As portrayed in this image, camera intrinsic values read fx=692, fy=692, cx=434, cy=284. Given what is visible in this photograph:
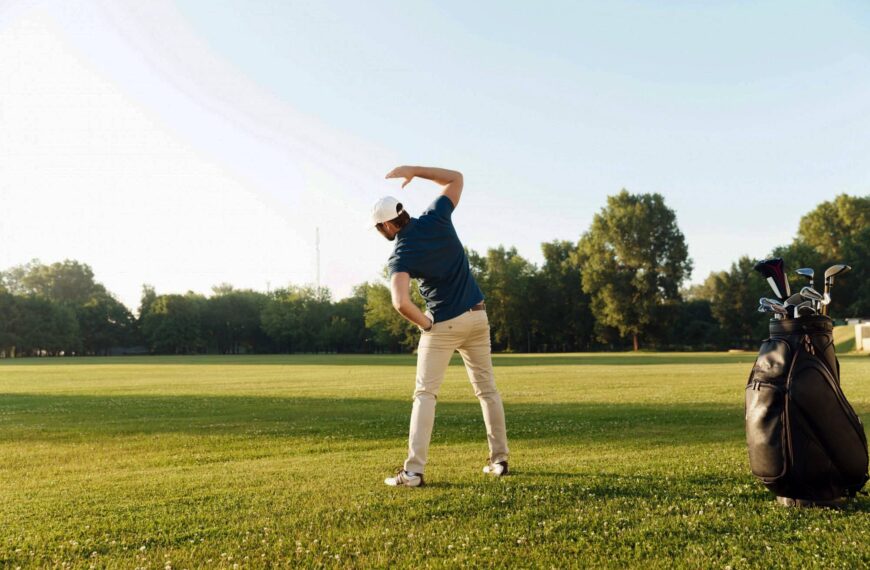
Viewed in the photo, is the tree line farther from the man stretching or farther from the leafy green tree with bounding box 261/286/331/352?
the man stretching

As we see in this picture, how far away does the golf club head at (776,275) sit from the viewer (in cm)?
591

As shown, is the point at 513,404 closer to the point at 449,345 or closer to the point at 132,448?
the point at 132,448

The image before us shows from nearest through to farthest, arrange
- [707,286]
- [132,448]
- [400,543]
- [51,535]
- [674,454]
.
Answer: [400,543] → [51,535] → [674,454] → [132,448] → [707,286]

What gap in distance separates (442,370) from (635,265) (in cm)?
8844

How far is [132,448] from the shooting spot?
1083 centimetres

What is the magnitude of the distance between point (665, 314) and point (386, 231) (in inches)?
3459

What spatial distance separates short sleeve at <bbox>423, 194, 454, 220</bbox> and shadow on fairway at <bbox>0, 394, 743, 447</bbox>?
4.69 m

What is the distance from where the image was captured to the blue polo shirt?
6922 mm

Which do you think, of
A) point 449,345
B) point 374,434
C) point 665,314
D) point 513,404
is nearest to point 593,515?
point 449,345

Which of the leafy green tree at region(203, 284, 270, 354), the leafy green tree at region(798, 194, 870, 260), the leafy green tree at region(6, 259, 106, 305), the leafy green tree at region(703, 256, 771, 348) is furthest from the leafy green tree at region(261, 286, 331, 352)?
the leafy green tree at region(798, 194, 870, 260)

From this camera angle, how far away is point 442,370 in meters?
7.11

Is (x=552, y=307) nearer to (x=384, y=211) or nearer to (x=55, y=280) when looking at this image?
(x=384, y=211)

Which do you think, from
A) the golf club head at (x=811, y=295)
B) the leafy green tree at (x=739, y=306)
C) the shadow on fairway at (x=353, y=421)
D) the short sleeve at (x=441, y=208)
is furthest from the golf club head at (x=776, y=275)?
the leafy green tree at (x=739, y=306)

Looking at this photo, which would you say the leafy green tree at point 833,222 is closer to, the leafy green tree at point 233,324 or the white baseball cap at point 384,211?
the leafy green tree at point 233,324
